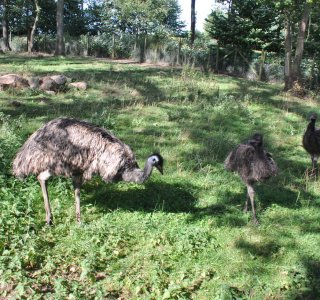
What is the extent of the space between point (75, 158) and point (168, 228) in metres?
1.54

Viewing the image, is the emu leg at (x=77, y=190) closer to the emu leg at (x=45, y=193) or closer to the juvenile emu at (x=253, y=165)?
the emu leg at (x=45, y=193)

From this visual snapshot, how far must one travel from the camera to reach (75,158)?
566cm

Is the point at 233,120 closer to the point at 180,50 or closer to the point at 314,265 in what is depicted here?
the point at 314,265

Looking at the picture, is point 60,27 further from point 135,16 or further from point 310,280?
point 310,280

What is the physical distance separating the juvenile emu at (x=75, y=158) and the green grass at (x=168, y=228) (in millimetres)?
494

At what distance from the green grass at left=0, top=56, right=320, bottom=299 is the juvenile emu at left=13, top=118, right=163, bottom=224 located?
19.5 inches

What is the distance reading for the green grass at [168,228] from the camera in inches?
181

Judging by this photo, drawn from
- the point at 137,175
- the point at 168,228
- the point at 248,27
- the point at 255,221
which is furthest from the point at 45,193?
the point at 248,27

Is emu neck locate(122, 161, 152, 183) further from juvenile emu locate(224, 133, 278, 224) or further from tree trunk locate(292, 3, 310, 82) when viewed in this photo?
tree trunk locate(292, 3, 310, 82)

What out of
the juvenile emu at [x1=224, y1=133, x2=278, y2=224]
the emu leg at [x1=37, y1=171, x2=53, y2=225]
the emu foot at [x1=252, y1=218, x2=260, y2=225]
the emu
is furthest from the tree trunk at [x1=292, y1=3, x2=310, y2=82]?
the emu leg at [x1=37, y1=171, x2=53, y2=225]

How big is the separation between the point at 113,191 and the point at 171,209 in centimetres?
98

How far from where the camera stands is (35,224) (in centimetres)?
543

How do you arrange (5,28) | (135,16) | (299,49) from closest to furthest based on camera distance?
(299,49), (5,28), (135,16)

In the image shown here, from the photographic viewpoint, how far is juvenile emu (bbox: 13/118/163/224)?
5.64 meters
